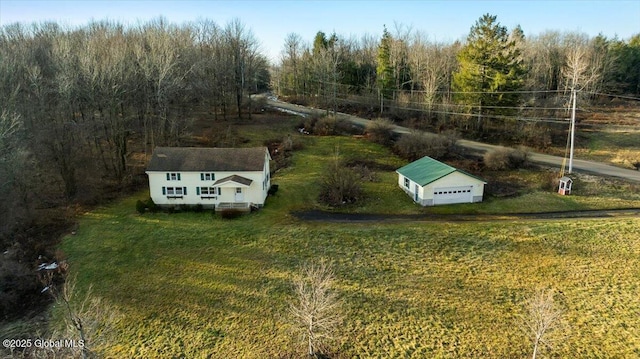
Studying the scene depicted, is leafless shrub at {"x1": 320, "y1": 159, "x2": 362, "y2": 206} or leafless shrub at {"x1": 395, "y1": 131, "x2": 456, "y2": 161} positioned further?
leafless shrub at {"x1": 395, "y1": 131, "x2": 456, "y2": 161}

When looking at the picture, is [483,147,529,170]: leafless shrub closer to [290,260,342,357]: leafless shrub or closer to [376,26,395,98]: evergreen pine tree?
[376,26,395,98]: evergreen pine tree

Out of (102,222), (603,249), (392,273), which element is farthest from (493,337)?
(102,222)

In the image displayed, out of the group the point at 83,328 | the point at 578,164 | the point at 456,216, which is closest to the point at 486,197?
the point at 456,216

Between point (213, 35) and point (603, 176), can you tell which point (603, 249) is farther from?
point (213, 35)

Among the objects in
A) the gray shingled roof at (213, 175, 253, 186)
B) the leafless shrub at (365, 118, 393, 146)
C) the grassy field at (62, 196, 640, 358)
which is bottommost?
the grassy field at (62, 196, 640, 358)

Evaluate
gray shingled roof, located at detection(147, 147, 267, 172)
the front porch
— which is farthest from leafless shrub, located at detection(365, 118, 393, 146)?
the front porch

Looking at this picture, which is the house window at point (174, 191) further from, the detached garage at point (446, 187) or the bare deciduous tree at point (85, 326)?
the detached garage at point (446, 187)

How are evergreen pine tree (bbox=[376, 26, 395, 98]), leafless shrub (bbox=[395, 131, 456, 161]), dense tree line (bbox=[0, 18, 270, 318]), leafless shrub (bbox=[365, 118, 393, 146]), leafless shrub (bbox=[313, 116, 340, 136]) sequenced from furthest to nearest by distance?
evergreen pine tree (bbox=[376, 26, 395, 98]) → leafless shrub (bbox=[313, 116, 340, 136]) → leafless shrub (bbox=[365, 118, 393, 146]) → leafless shrub (bbox=[395, 131, 456, 161]) → dense tree line (bbox=[0, 18, 270, 318])

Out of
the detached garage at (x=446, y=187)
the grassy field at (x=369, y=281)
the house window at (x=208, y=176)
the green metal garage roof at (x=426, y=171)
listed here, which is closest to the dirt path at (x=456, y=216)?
the grassy field at (x=369, y=281)
